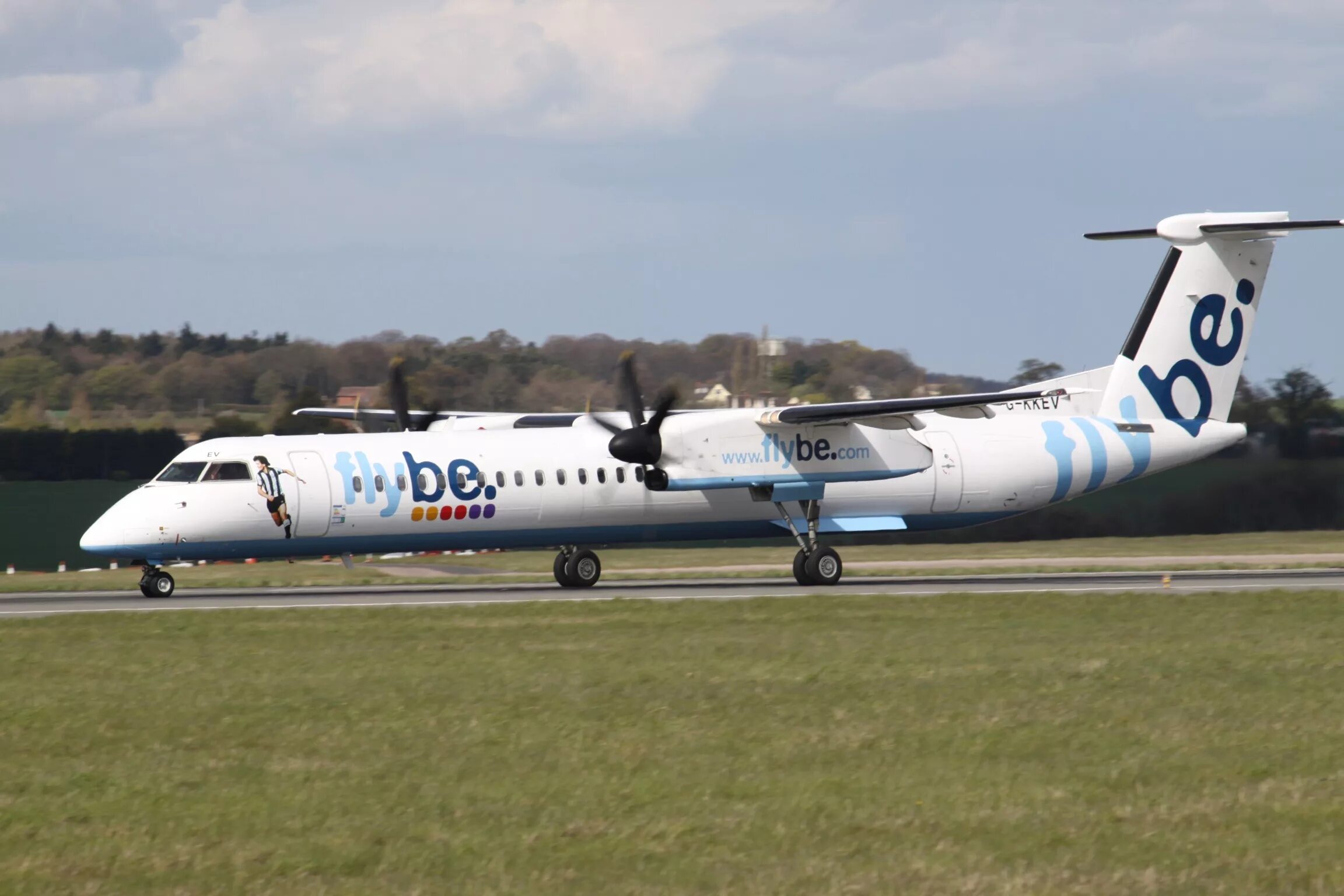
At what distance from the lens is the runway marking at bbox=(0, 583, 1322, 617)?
21.6 m

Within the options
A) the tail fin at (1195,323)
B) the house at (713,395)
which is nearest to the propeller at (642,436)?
the tail fin at (1195,323)

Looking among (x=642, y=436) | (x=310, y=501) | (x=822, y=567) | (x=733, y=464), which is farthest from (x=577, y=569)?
(x=310, y=501)

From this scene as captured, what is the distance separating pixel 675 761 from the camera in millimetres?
10438

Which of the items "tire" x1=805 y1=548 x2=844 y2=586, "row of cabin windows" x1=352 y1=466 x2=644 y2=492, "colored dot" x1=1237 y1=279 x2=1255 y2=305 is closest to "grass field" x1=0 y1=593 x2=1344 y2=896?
"row of cabin windows" x1=352 y1=466 x2=644 y2=492

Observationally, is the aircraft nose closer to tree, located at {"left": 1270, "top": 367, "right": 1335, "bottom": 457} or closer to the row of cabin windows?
the row of cabin windows

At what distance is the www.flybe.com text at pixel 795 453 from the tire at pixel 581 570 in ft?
10.3

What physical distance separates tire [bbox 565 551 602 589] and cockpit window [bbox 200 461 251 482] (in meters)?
5.84

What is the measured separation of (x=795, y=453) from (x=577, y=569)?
4.29 meters

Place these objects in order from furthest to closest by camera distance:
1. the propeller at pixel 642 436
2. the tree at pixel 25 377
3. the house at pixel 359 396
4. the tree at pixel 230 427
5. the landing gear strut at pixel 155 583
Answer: the tree at pixel 25 377, the tree at pixel 230 427, the house at pixel 359 396, the propeller at pixel 642 436, the landing gear strut at pixel 155 583

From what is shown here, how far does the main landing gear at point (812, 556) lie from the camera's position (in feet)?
85.5

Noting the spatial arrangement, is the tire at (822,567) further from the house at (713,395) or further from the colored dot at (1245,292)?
the house at (713,395)

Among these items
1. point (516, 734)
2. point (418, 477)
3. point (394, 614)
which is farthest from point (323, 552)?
point (516, 734)

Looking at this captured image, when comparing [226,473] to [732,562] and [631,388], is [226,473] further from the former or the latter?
[732,562]

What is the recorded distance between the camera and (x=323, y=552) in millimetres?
23844
